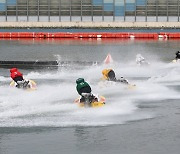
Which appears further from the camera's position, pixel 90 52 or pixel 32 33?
pixel 32 33

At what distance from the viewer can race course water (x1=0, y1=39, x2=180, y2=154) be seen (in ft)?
67.2

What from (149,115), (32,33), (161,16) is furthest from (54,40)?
(149,115)

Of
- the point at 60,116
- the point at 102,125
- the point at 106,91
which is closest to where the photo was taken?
the point at 102,125

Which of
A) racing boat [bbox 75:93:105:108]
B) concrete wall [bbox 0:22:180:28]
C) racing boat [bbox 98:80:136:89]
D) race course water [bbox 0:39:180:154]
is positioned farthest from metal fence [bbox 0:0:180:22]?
racing boat [bbox 75:93:105:108]

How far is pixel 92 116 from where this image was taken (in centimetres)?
2503

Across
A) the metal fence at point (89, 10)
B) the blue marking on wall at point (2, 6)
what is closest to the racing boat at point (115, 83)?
the metal fence at point (89, 10)

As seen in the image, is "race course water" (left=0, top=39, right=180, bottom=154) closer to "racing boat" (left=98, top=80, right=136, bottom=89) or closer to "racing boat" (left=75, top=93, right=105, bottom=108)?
"racing boat" (left=98, top=80, right=136, bottom=89)

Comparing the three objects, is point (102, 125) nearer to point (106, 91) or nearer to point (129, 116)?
point (129, 116)

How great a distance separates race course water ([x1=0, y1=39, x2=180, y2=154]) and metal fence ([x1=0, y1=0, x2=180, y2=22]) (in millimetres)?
52623

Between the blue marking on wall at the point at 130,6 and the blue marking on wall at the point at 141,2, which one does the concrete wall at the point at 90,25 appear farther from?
the blue marking on wall at the point at 141,2

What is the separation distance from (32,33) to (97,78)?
170 ft

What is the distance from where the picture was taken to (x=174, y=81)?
124ft

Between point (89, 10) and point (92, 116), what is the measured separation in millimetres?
74026

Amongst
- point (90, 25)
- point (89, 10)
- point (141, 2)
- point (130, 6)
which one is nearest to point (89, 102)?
point (90, 25)
